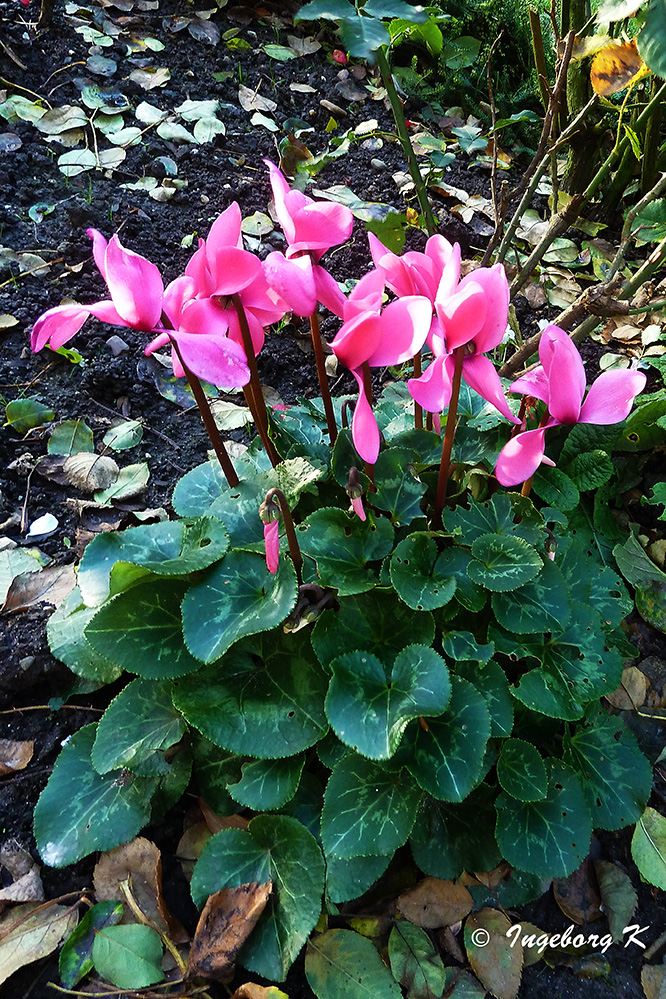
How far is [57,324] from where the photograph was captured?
93 centimetres

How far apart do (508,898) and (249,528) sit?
0.76 m

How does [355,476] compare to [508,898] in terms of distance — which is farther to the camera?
[508,898]

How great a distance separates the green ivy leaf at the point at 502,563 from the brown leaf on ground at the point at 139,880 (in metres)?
0.71

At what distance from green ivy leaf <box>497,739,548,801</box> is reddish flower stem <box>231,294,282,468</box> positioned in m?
0.64

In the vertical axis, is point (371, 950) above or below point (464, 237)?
below

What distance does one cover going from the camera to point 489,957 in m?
1.14

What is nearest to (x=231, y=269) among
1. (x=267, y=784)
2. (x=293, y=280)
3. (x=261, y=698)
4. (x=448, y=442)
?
(x=293, y=280)

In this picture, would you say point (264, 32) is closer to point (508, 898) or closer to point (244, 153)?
point (244, 153)

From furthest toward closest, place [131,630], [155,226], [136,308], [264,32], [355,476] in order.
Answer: [264,32]
[155,226]
[131,630]
[355,476]
[136,308]

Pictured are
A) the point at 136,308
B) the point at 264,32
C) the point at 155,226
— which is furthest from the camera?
the point at 264,32

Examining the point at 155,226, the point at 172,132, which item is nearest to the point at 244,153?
the point at 172,132

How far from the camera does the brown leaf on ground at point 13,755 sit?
1.26m

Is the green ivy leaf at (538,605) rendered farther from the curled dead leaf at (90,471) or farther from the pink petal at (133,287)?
the curled dead leaf at (90,471)

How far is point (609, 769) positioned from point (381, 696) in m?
0.46
